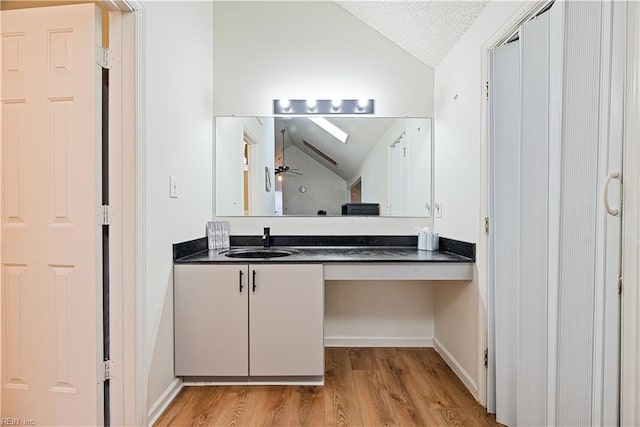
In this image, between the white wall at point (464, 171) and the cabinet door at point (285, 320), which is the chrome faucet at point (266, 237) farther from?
the white wall at point (464, 171)

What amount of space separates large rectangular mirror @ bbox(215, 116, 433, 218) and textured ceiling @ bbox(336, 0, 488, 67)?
0.55 metres

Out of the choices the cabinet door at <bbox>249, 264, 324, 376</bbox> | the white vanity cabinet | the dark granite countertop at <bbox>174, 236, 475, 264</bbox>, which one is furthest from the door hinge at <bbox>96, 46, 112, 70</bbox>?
the cabinet door at <bbox>249, 264, 324, 376</bbox>

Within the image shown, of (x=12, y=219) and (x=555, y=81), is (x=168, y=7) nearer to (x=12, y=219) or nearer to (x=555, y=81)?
(x=12, y=219)

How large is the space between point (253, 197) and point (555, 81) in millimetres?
2112

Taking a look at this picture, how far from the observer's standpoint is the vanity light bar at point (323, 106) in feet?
9.22

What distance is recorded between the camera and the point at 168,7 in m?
2.01

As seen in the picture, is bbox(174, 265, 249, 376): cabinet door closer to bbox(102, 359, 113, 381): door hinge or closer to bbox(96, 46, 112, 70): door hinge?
bbox(102, 359, 113, 381): door hinge

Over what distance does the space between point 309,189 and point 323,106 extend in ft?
Answer: 2.23

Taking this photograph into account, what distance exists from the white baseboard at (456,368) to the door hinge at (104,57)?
103 inches

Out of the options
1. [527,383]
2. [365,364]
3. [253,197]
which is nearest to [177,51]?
[253,197]

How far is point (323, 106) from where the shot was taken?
2.82 m

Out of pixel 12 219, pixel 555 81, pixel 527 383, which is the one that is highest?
pixel 555 81

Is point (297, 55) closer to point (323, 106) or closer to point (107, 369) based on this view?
point (323, 106)

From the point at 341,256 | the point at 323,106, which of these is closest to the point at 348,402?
the point at 341,256
